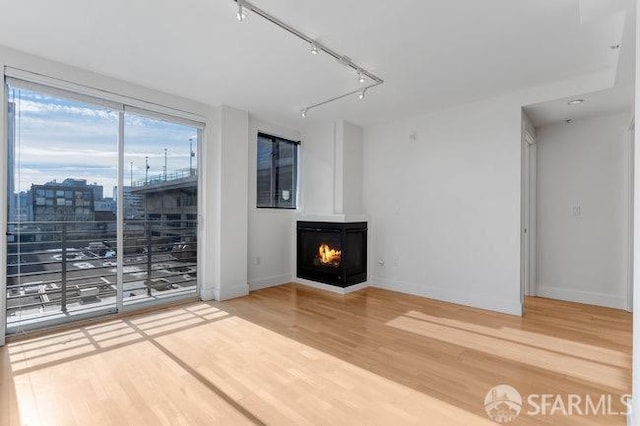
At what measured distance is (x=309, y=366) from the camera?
2389mm

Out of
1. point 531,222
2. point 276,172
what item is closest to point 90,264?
point 276,172

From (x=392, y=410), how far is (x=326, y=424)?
0.41 m

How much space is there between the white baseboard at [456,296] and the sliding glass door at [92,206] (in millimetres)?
2833

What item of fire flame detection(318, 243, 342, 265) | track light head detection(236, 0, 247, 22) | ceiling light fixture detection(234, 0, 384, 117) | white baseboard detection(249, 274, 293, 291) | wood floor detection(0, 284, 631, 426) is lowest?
wood floor detection(0, 284, 631, 426)

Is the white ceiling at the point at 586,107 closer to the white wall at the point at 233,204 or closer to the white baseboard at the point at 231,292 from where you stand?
the white wall at the point at 233,204

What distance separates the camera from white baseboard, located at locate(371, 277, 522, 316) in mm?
3650

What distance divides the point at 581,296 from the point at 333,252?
326cm

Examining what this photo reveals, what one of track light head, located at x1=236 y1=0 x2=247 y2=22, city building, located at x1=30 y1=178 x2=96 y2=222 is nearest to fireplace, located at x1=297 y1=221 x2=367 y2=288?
city building, located at x1=30 y1=178 x2=96 y2=222

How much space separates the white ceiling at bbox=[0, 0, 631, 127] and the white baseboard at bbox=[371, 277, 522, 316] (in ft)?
8.03

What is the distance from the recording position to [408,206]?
4629 mm

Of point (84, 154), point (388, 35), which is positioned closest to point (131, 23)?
point (84, 154)

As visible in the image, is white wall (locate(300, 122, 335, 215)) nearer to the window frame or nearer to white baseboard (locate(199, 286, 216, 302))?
the window frame

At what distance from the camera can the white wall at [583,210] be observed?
12.5 feet

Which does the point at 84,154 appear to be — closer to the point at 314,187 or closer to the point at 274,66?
the point at 274,66
